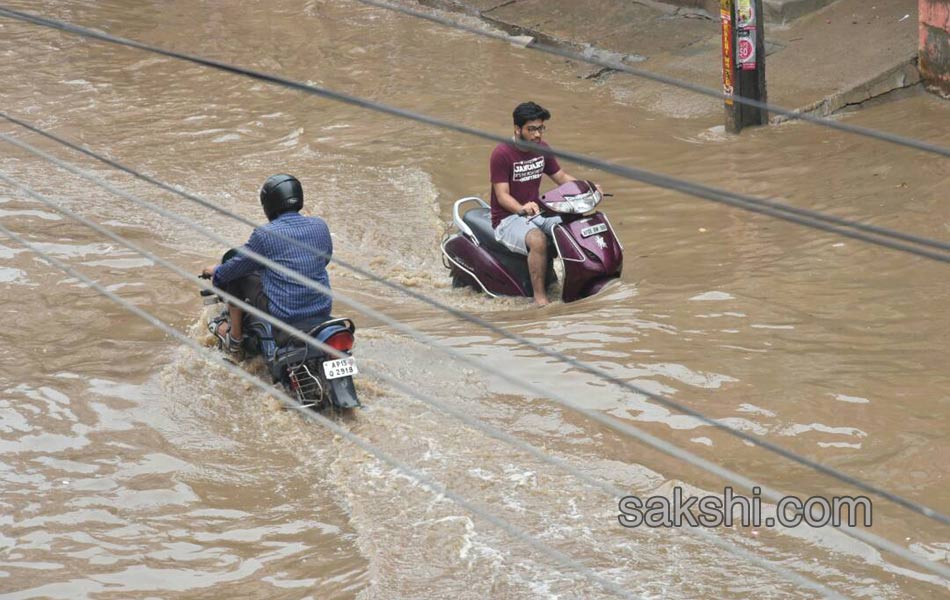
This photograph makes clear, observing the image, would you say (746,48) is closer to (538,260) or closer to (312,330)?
(538,260)

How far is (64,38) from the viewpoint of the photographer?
1788cm

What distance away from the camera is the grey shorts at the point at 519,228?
349 inches

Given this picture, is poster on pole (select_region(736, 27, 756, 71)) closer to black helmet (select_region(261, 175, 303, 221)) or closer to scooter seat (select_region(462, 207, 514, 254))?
scooter seat (select_region(462, 207, 514, 254))

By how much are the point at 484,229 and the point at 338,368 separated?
9.21 feet

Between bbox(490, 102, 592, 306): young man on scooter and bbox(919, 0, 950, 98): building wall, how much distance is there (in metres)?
5.19

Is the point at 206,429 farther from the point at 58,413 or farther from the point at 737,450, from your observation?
the point at 737,450

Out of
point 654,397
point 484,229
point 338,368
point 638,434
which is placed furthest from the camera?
point 484,229

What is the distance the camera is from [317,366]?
23.4 feet

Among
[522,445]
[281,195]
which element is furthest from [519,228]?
[522,445]

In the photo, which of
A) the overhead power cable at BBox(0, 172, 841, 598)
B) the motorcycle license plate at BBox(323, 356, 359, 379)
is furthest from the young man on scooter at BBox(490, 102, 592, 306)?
the motorcycle license plate at BBox(323, 356, 359, 379)

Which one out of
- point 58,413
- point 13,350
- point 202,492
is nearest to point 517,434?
point 202,492

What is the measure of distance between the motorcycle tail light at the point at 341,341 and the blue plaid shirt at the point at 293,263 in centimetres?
23

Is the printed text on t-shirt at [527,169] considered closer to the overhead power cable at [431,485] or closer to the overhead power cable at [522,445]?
the overhead power cable at [522,445]

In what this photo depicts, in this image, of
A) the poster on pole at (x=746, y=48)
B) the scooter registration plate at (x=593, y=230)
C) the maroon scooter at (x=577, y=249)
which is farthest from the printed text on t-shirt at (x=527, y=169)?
the poster on pole at (x=746, y=48)
